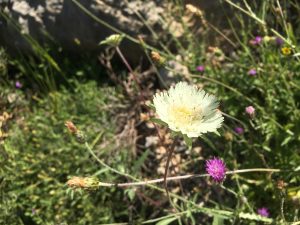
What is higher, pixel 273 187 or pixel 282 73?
pixel 282 73

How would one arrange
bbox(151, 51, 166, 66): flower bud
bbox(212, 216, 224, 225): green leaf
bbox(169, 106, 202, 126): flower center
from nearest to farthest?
bbox(169, 106, 202, 126): flower center, bbox(212, 216, 224, 225): green leaf, bbox(151, 51, 166, 66): flower bud

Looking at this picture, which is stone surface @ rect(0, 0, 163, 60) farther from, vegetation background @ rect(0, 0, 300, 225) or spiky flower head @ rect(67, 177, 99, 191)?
spiky flower head @ rect(67, 177, 99, 191)

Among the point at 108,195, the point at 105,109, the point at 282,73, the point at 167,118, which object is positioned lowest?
the point at 108,195

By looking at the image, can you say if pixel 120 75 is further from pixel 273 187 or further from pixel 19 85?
pixel 273 187

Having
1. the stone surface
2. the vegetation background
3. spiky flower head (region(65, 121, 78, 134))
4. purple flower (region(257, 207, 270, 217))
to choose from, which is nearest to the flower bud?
the vegetation background

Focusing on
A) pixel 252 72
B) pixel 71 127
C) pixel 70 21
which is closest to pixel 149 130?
pixel 252 72

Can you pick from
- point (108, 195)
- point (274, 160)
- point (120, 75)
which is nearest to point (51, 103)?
point (120, 75)

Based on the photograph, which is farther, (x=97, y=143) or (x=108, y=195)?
(x=97, y=143)
